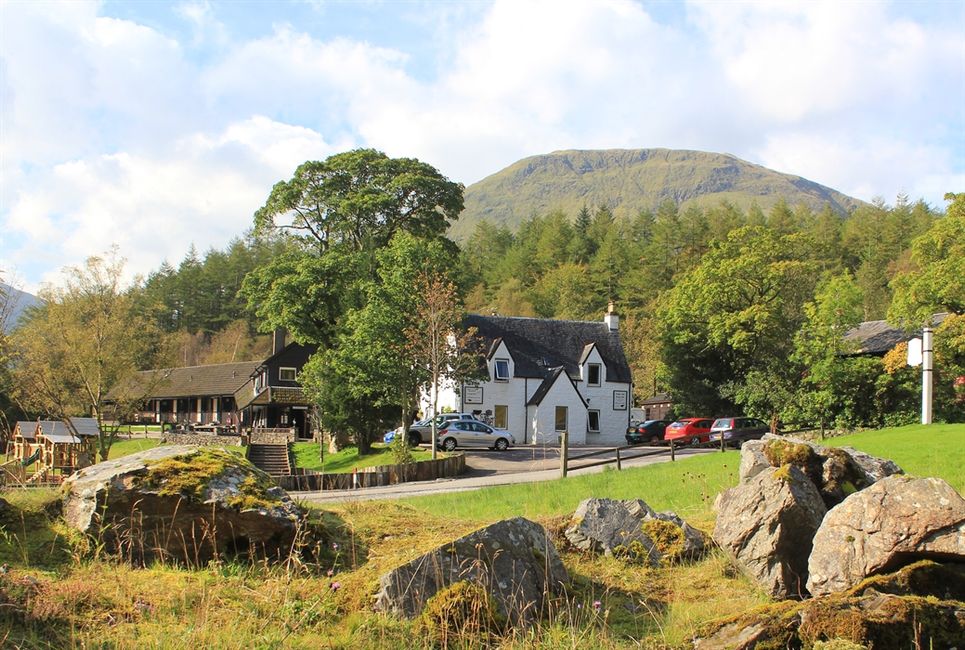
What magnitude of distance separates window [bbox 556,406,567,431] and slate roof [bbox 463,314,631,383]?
108 inches

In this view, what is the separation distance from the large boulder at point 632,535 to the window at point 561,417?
46.6m

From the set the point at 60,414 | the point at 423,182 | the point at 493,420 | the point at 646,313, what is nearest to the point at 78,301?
the point at 60,414

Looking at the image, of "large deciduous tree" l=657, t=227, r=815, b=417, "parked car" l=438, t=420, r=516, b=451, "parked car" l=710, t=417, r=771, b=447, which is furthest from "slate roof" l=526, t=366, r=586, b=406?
"parked car" l=710, t=417, r=771, b=447

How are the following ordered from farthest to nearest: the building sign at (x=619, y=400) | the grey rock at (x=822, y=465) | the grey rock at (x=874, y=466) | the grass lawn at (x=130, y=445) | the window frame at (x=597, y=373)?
the building sign at (x=619, y=400)
the window frame at (x=597, y=373)
the grass lawn at (x=130, y=445)
the grey rock at (x=874, y=466)
the grey rock at (x=822, y=465)

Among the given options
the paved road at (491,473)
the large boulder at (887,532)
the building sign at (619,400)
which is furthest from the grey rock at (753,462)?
the building sign at (619,400)

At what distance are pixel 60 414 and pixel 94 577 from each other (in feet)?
133

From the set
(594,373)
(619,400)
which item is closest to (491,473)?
(594,373)

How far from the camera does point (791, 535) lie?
28.4ft

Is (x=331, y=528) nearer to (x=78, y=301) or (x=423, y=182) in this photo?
(x=78, y=301)

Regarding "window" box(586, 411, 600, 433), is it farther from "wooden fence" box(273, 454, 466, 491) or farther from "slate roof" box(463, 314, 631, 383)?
"wooden fence" box(273, 454, 466, 491)

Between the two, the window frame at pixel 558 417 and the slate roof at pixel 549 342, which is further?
the slate roof at pixel 549 342

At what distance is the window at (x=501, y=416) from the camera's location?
5594 centimetres

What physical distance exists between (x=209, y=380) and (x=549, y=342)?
3834cm

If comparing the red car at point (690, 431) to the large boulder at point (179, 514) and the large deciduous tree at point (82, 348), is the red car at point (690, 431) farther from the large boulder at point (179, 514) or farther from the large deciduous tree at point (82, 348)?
the large boulder at point (179, 514)
